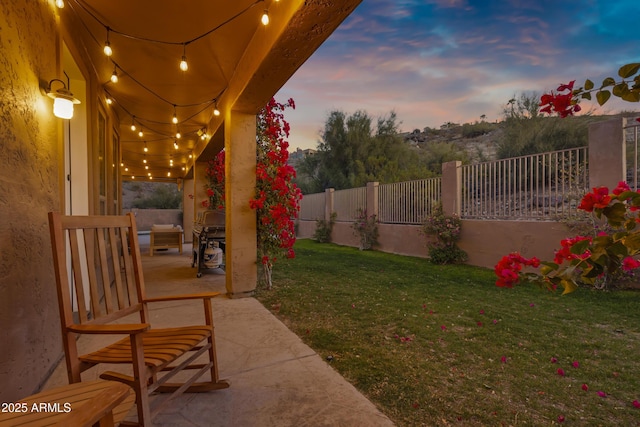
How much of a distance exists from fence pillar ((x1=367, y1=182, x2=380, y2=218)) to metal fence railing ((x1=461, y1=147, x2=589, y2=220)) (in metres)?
2.84

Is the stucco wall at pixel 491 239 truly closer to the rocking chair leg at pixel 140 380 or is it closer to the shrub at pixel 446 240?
the shrub at pixel 446 240

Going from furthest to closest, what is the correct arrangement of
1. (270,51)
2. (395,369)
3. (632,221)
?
(270,51) → (395,369) → (632,221)

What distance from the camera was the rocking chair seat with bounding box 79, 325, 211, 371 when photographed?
1308mm

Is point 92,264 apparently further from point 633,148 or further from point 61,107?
point 633,148

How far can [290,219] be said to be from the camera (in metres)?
4.29

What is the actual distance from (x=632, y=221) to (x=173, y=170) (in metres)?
12.2

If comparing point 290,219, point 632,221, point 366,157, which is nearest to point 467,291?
point 290,219

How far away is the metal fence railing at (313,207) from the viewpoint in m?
11.6

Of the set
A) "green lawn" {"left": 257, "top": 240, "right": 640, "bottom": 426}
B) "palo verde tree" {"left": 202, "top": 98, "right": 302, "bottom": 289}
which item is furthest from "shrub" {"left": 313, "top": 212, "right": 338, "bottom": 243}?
"palo verde tree" {"left": 202, "top": 98, "right": 302, "bottom": 289}

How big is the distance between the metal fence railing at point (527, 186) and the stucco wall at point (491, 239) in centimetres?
19

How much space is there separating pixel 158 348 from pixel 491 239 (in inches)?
225

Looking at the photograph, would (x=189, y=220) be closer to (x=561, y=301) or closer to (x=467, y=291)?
(x=467, y=291)

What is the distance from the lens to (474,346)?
2455 millimetres

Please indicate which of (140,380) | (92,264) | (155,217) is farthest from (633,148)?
(155,217)
